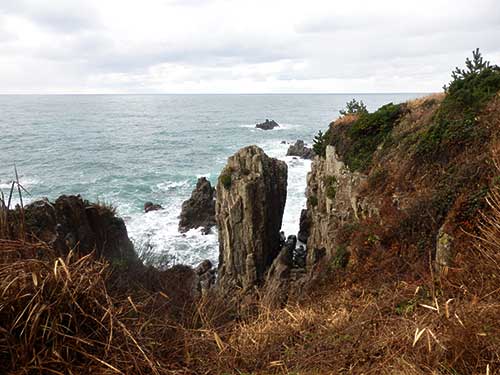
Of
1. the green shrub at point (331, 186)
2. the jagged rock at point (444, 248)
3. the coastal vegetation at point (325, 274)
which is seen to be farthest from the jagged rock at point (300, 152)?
the jagged rock at point (444, 248)

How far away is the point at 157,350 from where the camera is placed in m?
3.71

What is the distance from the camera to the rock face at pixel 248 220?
23672 millimetres

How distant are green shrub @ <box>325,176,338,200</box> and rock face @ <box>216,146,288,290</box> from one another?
4357mm

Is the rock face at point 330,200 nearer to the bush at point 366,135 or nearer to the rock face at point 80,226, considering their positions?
the bush at point 366,135

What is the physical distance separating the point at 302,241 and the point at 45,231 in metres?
17.9

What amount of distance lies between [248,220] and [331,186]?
580 cm

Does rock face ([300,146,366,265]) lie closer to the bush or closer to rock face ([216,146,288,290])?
the bush

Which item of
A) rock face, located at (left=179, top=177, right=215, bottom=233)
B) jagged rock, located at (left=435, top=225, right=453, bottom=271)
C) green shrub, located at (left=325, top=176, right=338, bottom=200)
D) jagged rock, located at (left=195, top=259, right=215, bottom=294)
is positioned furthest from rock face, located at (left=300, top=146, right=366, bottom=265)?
rock face, located at (left=179, top=177, right=215, bottom=233)

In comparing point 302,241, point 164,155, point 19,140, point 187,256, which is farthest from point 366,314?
point 19,140

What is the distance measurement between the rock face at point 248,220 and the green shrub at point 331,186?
4.36 metres

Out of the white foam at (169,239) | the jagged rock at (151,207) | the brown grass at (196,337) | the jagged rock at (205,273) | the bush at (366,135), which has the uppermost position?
the bush at (366,135)

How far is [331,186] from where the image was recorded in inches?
854

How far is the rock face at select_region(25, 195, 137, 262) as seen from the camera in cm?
1753

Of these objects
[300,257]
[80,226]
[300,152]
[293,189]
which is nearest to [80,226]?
[80,226]
